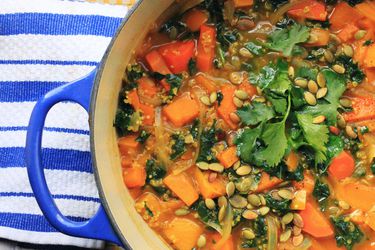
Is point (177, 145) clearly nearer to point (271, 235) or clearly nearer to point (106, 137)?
point (106, 137)

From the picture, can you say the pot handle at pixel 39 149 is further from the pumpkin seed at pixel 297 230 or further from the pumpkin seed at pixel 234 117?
the pumpkin seed at pixel 297 230

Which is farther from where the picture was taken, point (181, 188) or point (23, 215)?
point (23, 215)

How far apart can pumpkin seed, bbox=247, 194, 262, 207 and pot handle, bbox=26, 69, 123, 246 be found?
72 centimetres

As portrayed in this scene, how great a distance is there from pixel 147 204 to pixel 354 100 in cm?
114

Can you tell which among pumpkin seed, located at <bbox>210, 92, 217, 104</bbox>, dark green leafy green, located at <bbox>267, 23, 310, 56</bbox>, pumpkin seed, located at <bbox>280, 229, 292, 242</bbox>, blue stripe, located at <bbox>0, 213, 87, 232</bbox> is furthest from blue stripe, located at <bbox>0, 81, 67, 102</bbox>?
pumpkin seed, located at <bbox>280, 229, 292, 242</bbox>

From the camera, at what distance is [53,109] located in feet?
12.2

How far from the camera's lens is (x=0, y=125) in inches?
148

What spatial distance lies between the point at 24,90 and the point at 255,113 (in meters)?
1.26

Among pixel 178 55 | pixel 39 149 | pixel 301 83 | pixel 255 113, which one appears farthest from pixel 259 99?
pixel 39 149

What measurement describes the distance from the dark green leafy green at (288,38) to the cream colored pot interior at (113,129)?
0.51 m

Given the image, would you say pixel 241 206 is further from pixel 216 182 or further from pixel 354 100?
pixel 354 100

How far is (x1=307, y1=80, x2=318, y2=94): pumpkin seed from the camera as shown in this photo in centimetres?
Result: 340

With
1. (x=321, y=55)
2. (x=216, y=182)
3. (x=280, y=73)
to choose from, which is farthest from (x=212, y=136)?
(x=321, y=55)

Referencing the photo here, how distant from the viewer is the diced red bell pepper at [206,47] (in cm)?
343
